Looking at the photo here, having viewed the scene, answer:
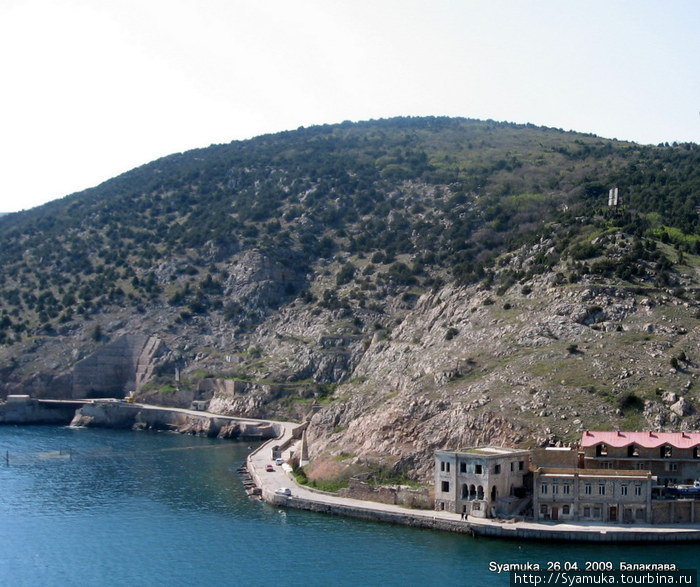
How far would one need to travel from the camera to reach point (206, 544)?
61688mm

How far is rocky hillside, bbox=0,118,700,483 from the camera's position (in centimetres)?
7312

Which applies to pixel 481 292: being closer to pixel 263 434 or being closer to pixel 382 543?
pixel 263 434

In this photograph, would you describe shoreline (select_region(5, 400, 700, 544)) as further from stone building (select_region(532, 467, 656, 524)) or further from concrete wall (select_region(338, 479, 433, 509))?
stone building (select_region(532, 467, 656, 524))

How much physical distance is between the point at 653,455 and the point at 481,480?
12011mm

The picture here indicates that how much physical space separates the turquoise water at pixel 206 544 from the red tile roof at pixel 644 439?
26.1 ft

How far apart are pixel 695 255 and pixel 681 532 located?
39.1 metres

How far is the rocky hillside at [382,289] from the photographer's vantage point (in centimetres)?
7312

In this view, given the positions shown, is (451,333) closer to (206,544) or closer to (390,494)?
(390,494)

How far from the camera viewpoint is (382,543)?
59.9 metres

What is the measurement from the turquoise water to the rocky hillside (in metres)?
9.10

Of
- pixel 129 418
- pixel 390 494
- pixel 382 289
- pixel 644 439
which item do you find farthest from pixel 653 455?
pixel 129 418

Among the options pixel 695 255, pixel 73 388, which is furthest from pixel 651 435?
pixel 73 388

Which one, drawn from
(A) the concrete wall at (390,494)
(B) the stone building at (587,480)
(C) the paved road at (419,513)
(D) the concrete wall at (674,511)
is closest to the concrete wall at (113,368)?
(C) the paved road at (419,513)

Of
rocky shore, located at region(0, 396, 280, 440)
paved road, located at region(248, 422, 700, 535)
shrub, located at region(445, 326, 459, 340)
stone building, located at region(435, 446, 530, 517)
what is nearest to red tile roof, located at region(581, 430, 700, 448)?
stone building, located at region(435, 446, 530, 517)
